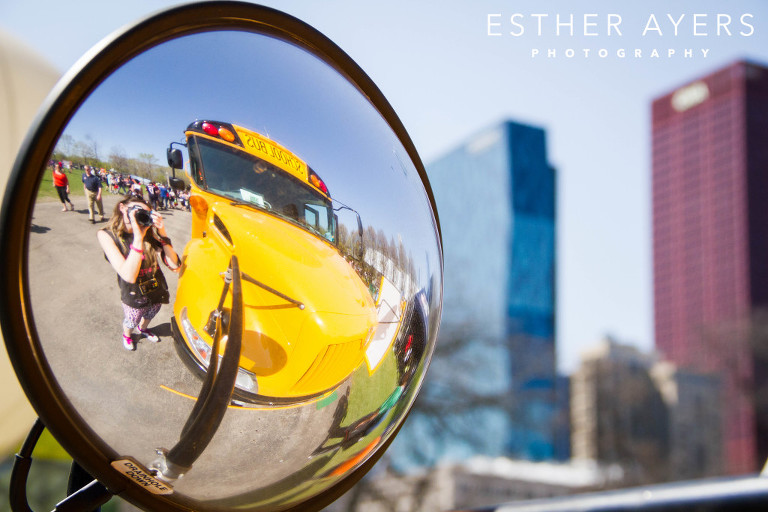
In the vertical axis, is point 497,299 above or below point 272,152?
above

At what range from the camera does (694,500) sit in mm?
564

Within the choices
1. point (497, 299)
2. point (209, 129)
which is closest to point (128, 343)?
point (209, 129)

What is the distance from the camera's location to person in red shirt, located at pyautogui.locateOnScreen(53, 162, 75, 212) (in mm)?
382

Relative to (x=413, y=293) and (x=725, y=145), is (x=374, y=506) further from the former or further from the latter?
(x=725, y=145)

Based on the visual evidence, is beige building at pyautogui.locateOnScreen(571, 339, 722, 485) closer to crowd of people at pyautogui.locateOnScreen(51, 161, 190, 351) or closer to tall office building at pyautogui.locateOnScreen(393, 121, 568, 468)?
tall office building at pyautogui.locateOnScreen(393, 121, 568, 468)

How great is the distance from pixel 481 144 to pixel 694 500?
67.5 feet

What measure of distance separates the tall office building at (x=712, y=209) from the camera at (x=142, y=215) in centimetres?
2689

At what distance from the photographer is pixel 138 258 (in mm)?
389

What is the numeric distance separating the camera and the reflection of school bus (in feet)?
0.07

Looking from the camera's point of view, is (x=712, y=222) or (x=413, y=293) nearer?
(x=413, y=293)

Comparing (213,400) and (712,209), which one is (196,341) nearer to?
(213,400)

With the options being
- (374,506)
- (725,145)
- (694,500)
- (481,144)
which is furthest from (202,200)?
(725,145)

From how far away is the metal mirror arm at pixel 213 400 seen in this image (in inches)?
15.9

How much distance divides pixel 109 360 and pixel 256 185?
12 centimetres
